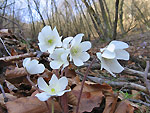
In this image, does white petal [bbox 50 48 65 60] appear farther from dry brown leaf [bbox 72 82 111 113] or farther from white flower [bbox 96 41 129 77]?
dry brown leaf [bbox 72 82 111 113]

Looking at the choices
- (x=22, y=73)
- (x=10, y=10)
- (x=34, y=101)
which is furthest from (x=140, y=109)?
(x=10, y=10)

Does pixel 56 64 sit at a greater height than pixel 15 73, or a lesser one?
greater

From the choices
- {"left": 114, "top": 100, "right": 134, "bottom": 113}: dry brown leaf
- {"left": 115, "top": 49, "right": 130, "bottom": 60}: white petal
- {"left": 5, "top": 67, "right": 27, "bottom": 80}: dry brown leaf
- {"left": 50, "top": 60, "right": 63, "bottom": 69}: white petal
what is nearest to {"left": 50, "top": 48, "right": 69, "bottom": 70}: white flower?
{"left": 50, "top": 60, "right": 63, "bottom": 69}: white petal

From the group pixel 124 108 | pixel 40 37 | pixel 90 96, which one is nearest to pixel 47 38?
pixel 40 37

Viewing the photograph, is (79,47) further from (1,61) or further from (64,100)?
(1,61)

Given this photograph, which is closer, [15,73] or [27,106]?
[27,106]

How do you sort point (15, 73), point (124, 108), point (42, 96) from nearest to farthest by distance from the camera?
1. point (42, 96)
2. point (124, 108)
3. point (15, 73)

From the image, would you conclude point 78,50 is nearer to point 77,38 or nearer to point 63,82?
point 77,38

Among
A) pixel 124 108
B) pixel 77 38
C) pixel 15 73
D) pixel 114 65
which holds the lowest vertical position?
pixel 124 108
